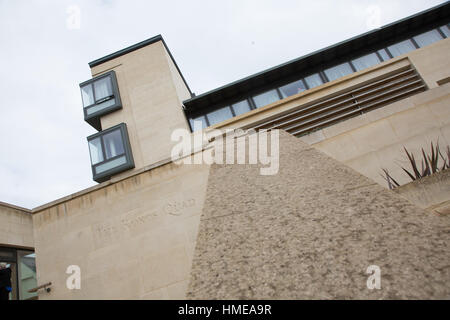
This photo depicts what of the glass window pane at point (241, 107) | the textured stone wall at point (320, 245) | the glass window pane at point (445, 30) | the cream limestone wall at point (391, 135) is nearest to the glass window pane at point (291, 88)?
the glass window pane at point (241, 107)

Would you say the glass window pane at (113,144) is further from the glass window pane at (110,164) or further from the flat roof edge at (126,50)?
the flat roof edge at (126,50)

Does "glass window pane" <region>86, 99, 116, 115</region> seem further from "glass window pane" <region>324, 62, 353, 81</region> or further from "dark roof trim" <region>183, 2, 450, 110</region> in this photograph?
"glass window pane" <region>324, 62, 353, 81</region>

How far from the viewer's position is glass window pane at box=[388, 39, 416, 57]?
43.5ft

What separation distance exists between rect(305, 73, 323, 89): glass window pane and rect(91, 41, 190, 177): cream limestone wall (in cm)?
696

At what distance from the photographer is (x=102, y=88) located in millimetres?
16094

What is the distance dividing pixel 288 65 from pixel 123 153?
10118mm

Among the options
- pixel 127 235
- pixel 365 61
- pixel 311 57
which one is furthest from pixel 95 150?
pixel 365 61

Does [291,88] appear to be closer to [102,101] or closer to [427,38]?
[427,38]

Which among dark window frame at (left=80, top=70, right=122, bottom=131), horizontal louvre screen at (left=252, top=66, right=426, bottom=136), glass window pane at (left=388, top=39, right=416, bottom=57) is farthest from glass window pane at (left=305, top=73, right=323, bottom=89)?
dark window frame at (left=80, top=70, right=122, bottom=131)

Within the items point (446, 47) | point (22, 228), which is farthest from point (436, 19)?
point (22, 228)

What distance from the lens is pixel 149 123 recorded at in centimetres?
1467

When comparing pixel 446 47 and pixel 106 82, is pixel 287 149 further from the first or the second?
pixel 106 82

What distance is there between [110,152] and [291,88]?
10.6 meters

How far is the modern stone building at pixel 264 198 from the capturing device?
5.06 ft
